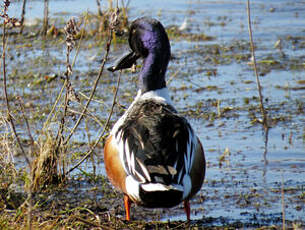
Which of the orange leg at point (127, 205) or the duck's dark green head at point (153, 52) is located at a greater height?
the duck's dark green head at point (153, 52)

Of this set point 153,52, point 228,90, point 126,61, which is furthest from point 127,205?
A: point 228,90

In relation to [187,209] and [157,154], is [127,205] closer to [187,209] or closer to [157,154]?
[187,209]

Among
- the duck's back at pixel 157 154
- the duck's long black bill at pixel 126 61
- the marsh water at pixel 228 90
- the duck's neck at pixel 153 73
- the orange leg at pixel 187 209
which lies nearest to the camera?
the duck's back at pixel 157 154

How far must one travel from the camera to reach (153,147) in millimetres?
4227

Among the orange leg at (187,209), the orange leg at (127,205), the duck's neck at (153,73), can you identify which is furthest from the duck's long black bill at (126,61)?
the orange leg at (187,209)

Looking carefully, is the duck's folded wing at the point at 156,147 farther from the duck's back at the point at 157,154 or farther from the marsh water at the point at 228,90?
the marsh water at the point at 228,90

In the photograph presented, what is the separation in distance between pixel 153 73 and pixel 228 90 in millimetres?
3018

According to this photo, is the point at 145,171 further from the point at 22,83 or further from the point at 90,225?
the point at 22,83

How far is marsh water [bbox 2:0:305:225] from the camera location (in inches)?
209

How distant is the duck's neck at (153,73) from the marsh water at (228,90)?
48cm

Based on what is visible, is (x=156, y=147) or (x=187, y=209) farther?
(x=187, y=209)

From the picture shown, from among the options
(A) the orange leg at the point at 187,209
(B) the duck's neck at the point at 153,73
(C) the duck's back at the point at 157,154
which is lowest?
(A) the orange leg at the point at 187,209

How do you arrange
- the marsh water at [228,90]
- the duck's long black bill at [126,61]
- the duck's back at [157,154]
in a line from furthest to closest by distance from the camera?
the duck's long black bill at [126,61] → the marsh water at [228,90] → the duck's back at [157,154]

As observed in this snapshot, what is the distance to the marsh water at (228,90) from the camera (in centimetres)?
530
